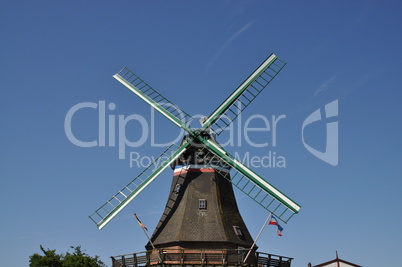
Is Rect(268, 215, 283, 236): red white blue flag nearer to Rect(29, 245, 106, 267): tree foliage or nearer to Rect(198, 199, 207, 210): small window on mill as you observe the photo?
Rect(198, 199, 207, 210): small window on mill

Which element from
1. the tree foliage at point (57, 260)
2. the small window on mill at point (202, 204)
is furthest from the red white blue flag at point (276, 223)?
the tree foliage at point (57, 260)

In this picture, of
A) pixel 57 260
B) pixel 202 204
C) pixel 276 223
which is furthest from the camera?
pixel 57 260

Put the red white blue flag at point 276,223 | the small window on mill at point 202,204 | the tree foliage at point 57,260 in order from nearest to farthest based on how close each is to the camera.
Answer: the red white blue flag at point 276,223 < the small window on mill at point 202,204 < the tree foliage at point 57,260

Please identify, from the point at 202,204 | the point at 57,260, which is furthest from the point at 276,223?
the point at 57,260

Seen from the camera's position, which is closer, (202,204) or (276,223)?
(276,223)

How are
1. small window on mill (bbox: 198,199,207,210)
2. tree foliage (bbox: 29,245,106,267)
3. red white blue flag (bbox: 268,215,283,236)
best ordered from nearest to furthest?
red white blue flag (bbox: 268,215,283,236) < small window on mill (bbox: 198,199,207,210) < tree foliage (bbox: 29,245,106,267)

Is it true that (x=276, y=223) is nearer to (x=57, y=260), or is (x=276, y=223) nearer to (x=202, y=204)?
(x=202, y=204)

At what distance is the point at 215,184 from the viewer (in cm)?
2517

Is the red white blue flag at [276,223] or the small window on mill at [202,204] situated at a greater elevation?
the small window on mill at [202,204]

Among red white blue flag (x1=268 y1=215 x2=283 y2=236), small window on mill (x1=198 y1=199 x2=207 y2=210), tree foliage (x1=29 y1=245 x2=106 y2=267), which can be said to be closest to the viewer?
red white blue flag (x1=268 y1=215 x2=283 y2=236)

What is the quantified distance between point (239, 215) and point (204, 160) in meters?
3.66

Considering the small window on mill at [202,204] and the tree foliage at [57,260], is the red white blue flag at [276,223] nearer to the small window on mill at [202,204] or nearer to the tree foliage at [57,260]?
the small window on mill at [202,204]

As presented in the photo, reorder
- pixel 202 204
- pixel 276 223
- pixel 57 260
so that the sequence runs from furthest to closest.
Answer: pixel 57 260
pixel 202 204
pixel 276 223

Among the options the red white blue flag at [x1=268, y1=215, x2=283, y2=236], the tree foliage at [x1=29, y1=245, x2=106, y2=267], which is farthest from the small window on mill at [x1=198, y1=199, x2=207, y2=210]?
the tree foliage at [x1=29, y1=245, x2=106, y2=267]
